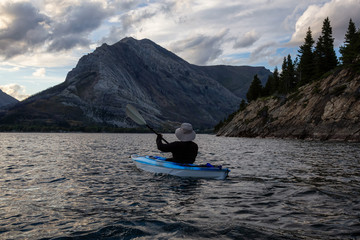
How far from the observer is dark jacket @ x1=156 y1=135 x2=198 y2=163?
14883mm

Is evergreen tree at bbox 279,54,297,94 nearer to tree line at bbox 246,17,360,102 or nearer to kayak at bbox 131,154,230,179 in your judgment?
tree line at bbox 246,17,360,102

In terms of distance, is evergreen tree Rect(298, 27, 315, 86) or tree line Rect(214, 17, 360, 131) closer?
tree line Rect(214, 17, 360, 131)

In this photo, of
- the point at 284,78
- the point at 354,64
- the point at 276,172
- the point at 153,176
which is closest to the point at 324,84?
the point at 354,64

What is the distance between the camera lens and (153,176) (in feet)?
52.1

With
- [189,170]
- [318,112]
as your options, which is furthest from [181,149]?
[318,112]

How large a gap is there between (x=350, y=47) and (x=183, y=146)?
64802 millimetres

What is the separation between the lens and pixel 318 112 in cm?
6059

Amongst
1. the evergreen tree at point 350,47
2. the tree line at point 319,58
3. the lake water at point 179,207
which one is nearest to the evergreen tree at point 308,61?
the tree line at point 319,58

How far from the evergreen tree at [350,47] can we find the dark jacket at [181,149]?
5937 centimetres

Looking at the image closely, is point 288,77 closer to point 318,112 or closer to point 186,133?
point 318,112

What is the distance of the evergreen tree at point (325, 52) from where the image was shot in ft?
249

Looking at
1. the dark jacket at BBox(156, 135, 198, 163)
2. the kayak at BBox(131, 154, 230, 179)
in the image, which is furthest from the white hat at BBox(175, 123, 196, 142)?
the kayak at BBox(131, 154, 230, 179)

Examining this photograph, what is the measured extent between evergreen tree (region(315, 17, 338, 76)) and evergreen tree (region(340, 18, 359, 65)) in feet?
16.7

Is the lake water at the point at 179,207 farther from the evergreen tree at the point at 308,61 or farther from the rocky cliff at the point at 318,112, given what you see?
the evergreen tree at the point at 308,61
